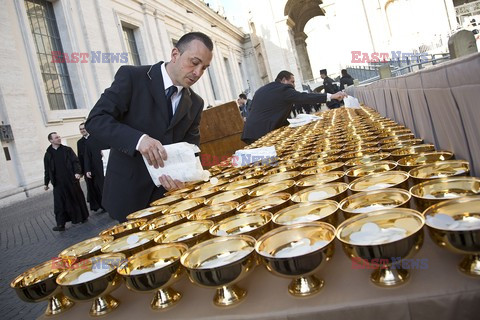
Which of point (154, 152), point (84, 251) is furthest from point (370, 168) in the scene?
point (84, 251)

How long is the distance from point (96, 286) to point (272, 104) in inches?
193

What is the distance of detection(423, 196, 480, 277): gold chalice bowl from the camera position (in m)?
0.79

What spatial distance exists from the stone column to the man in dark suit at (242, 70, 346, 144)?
3997cm

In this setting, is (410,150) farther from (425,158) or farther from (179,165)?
(179,165)

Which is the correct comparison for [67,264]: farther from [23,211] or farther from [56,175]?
[23,211]

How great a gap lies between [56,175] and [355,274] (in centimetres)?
714

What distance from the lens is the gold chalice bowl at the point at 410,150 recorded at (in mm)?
1798

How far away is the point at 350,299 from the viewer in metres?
0.84

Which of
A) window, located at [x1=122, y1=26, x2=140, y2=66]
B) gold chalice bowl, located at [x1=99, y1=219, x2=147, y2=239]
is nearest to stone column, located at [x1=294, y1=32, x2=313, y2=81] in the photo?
window, located at [x1=122, y1=26, x2=140, y2=66]

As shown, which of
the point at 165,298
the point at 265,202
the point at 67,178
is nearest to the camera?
the point at 165,298

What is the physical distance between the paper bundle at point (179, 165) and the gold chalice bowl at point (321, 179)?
2.28ft

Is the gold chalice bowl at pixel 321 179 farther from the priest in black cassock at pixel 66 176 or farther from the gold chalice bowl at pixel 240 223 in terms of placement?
the priest in black cassock at pixel 66 176

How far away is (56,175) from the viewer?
23.1ft

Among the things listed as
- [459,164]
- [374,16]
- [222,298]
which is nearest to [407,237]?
[222,298]
